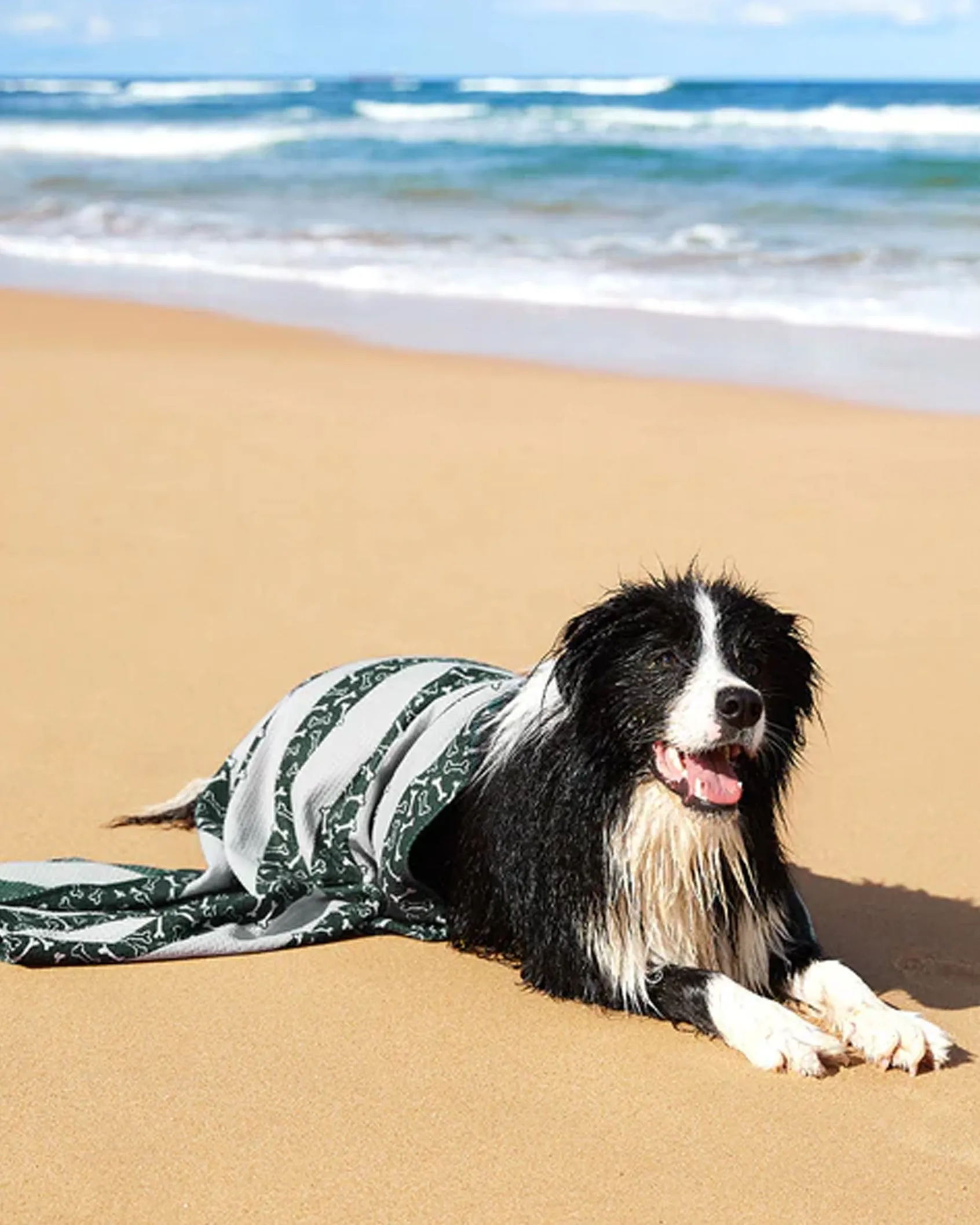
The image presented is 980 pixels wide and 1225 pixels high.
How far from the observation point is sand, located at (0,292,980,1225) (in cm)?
333

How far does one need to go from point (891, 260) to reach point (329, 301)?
4.73 m

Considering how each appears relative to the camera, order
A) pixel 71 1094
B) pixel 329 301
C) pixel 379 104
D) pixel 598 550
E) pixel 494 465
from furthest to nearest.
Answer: pixel 379 104, pixel 329 301, pixel 494 465, pixel 598 550, pixel 71 1094

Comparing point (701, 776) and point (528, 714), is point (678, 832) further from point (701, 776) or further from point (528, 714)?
point (528, 714)

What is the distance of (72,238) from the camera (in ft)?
59.6

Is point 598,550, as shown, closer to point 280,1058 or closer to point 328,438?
point 328,438

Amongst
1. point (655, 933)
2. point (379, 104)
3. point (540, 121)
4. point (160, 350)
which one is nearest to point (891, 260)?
point (160, 350)

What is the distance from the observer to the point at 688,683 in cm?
364

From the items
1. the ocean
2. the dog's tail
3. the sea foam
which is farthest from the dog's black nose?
the sea foam

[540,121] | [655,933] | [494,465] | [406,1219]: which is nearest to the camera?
[406,1219]

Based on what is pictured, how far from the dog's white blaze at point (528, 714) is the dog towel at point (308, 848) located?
0.09 metres

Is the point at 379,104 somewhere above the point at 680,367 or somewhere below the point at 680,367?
above

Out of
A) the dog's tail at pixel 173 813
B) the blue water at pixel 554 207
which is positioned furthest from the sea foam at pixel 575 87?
the dog's tail at pixel 173 813

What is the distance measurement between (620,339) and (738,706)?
857 centimetres

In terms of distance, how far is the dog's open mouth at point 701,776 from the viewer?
3666 millimetres
